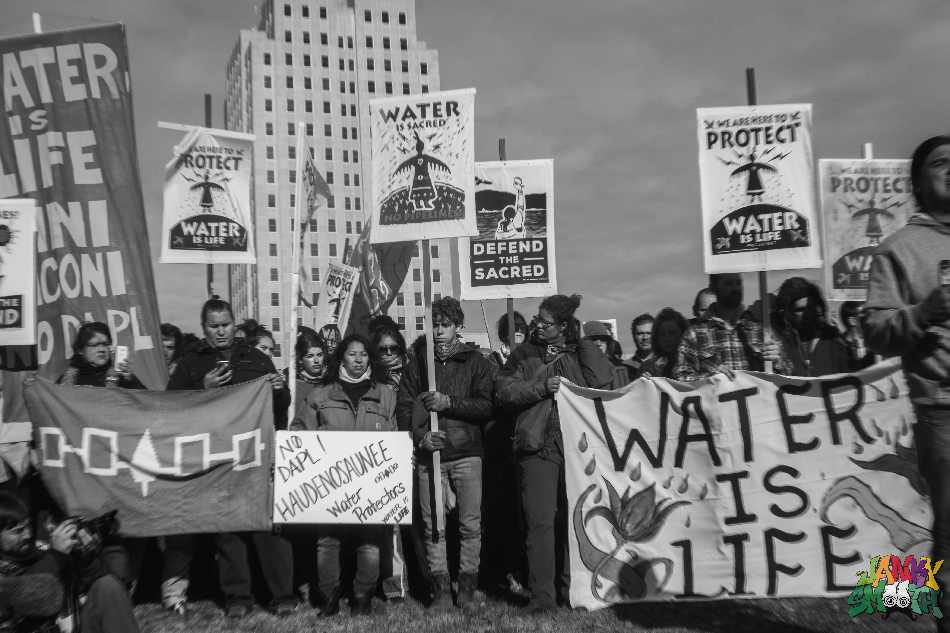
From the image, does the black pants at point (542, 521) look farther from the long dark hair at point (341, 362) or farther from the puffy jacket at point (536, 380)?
the long dark hair at point (341, 362)

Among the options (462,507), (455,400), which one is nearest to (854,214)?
(455,400)

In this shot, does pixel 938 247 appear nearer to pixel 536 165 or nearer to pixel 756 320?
pixel 756 320

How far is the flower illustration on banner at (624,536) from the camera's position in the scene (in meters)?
4.92

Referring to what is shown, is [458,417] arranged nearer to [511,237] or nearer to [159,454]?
[159,454]

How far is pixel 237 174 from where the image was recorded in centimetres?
733

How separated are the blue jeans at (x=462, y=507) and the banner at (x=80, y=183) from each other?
285 centimetres

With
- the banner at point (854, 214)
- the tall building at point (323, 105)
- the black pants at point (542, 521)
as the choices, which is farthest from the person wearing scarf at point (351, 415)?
the tall building at point (323, 105)

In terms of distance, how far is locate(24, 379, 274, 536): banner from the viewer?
5367 millimetres

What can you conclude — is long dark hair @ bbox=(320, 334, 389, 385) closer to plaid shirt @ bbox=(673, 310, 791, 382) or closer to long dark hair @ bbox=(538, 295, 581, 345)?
long dark hair @ bbox=(538, 295, 581, 345)

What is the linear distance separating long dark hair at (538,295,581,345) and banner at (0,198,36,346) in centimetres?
432

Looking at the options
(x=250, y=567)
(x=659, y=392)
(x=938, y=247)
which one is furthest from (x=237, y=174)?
(x=938, y=247)

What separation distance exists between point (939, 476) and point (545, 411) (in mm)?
2825

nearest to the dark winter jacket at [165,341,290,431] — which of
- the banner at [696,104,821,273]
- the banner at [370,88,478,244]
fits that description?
the banner at [370,88,478,244]

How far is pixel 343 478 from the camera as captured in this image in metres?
5.52
